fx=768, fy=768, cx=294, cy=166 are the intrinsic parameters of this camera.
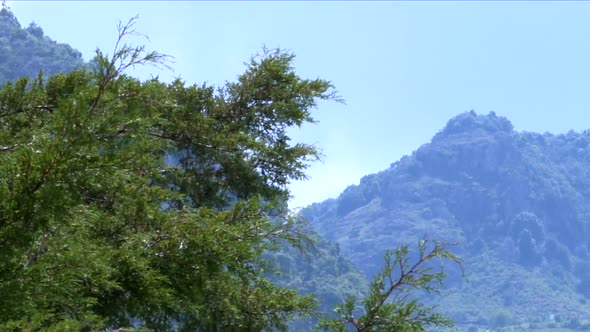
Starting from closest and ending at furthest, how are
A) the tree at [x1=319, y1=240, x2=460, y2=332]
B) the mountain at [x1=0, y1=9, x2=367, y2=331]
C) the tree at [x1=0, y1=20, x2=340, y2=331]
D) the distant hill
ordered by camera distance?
the tree at [x1=0, y1=20, x2=340, y2=331]
the tree at [x1=319, y1=240, x2=460, y2=332]
the mountain at [x1=0, y1=9, x2=367, y2=331]
the distant hill

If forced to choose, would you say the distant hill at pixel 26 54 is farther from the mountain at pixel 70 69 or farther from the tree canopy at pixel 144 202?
the tree canopy at pixel 144 202

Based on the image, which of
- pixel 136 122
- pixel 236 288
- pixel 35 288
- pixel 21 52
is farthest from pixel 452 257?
pixel 21 52

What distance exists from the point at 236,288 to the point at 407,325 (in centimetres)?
429

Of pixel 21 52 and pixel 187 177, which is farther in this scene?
pixel 21 52

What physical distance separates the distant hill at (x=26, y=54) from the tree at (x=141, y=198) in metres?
163

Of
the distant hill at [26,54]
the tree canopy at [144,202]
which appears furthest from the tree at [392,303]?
the distant hill at [26,54]

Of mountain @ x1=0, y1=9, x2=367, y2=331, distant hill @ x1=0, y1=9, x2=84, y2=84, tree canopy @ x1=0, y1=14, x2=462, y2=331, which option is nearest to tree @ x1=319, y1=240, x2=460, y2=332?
tree canopy @ x1=0, y1=14, x2=462, y2=331

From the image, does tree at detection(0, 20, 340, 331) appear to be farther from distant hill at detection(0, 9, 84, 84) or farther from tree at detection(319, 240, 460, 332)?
distant hill at detection(0, 9, 84, 84)

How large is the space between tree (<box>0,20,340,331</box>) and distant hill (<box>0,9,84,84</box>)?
534 feet

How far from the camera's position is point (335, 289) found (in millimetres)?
171750

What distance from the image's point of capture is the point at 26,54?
589 ft

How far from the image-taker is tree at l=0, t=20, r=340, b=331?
4.41 metres

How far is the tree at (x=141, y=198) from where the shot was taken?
14.5ft

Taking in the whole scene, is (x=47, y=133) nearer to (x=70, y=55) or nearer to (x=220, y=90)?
(x=220, y=90)
